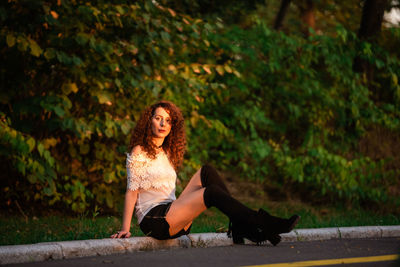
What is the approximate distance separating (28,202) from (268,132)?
4938mm

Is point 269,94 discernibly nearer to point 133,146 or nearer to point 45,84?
point 45,84

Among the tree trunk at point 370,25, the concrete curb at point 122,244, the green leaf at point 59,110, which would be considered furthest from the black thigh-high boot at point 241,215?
the tree trunk at point 370,25

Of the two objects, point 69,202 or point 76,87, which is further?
point 69,202

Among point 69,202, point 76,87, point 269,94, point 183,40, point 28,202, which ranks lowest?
point 28,202

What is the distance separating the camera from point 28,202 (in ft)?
26.3

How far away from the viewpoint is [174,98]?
8023mm

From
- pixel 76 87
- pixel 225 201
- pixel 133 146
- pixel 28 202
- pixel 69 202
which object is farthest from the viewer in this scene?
pixel 28 202

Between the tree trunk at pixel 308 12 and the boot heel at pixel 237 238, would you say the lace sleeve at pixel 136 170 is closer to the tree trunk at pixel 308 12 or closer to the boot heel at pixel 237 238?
the boot heel at pixel 237 238

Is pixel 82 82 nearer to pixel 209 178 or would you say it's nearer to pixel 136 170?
pixel 136 170

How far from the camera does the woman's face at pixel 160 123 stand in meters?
5.57

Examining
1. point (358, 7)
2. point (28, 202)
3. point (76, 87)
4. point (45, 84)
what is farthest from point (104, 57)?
point (358, 7)

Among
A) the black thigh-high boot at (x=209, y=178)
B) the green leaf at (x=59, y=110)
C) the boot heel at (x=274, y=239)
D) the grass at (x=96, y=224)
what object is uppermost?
the black thigh-high boot at (x=209, y=178)

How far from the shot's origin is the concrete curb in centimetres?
448

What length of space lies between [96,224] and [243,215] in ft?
7.01
